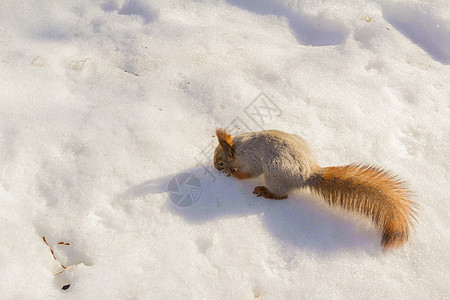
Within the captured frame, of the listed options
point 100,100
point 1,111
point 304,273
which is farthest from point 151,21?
point 304,273

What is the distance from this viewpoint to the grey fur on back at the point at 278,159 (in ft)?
8.56

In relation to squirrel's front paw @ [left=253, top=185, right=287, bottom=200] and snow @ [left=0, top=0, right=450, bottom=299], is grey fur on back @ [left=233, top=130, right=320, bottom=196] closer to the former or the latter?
squirrel's front paw @ [left=253, top=185, right=287, bottom=200]

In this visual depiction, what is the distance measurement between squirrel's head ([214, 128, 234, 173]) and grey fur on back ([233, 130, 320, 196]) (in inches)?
2.4

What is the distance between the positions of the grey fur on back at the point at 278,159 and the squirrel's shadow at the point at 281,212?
0.51 ft

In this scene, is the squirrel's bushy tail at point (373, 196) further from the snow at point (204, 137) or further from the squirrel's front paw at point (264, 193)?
the squirrel's front paw at point (264, 193)

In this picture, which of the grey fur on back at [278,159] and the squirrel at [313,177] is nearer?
the squirrel at [313,177]

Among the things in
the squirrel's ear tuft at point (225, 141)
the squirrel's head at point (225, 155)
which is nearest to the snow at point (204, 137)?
the squirrel's head at point (225, 155)

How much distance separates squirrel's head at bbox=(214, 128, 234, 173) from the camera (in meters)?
2.80

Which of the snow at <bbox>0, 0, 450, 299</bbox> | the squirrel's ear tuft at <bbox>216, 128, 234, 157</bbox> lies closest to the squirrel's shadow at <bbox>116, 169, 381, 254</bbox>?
the snow at <bbox>0, 0, 450, 299</bbox>

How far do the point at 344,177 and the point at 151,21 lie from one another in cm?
251

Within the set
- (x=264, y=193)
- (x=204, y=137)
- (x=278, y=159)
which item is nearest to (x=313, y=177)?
(x=278, y=159)

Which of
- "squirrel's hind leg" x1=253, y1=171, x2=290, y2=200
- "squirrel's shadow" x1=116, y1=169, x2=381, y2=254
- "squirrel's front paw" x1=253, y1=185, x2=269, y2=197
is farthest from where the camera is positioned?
"squirrel's front paw" x1=253, y1=185, x2=269, y2=197

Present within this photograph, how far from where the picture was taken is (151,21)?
12.2 ft

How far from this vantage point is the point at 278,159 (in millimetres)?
2637
